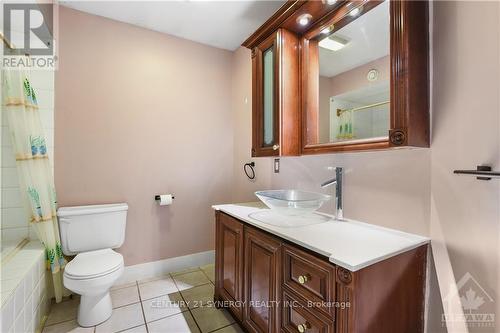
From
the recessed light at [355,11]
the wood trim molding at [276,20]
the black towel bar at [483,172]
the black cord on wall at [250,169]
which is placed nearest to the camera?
the black towel bar at [483,172]

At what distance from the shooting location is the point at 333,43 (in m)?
1.50

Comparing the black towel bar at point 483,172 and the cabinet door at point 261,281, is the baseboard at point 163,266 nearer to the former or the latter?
the cabinet door at point 261,281

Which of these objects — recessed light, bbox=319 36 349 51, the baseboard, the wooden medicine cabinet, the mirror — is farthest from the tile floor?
recessed light, bbox=319 36 349 51

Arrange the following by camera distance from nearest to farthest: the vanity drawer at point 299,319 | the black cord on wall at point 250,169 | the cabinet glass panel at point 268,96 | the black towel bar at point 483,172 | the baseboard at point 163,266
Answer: the black towel bar at point 483,172 → the vanity drawer at point 299,319 → the cabinet glass panel at point 268,96 → the baseboard at point 163,266 → the black cord on wall at point 250,169

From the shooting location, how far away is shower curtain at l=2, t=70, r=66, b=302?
158cm

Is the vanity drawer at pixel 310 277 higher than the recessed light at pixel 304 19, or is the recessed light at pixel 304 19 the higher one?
the recessed light at pixel 304 19

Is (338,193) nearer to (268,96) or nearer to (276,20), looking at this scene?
(268,96)

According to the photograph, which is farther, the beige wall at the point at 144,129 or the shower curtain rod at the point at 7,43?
the beige wall at the point at 144,129

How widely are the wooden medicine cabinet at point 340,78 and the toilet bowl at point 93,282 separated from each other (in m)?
1.37

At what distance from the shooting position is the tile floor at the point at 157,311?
161cm

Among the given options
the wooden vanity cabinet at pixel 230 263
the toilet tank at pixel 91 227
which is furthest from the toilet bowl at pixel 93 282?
the wooden vanity cabinet at pixel 230 263

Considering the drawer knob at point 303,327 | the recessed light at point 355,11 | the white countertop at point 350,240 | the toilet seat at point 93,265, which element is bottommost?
the drawer knob at point 303,327

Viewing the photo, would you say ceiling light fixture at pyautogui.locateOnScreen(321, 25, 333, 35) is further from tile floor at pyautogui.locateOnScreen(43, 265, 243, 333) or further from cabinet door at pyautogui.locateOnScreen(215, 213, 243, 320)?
tile floor at pyautogui.locateOnScreen(43, 265, 243, 333)

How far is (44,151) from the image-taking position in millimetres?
1688
